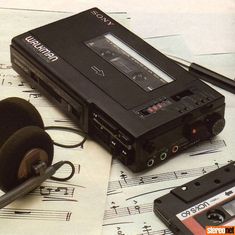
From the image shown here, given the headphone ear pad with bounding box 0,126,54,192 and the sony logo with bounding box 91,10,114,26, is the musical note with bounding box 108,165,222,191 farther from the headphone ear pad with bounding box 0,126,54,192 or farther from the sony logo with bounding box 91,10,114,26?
the sony logo with bounding box 91,10,114,26

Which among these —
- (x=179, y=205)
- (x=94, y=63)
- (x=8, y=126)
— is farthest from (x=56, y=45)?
(x=179, y=205)

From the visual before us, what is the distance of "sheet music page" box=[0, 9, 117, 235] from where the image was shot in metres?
0.83

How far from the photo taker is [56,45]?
1.03 m

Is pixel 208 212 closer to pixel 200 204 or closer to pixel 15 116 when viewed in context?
pixel 200 204

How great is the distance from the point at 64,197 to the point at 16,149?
0.34 feet

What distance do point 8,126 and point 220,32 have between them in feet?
1.62

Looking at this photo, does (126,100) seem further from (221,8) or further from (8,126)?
(221,8)

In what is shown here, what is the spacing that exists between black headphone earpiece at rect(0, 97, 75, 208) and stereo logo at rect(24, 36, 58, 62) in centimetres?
16

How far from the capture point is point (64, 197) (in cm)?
87

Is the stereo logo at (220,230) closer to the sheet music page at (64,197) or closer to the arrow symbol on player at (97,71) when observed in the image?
the sheet music page at (64,197)

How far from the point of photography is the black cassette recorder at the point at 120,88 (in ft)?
2.97

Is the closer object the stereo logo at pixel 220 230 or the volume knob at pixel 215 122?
the stereo logo at pixel 220 230

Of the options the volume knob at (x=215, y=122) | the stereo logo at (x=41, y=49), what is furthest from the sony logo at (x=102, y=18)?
the volume knob at (x=215, y=122)

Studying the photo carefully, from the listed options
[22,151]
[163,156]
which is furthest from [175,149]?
[22,151]
